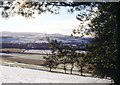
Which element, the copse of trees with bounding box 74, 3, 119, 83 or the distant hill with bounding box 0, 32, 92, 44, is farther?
the distant hill with bounding box 0, 32, 92, 44

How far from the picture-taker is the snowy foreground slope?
4355 mm

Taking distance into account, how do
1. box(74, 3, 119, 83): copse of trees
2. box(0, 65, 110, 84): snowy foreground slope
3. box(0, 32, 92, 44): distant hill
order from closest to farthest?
box(74, 3, 119, 83): copse of trees, box(0, 32, 92, 44): distant hill, box(0, 65, 110, 84): snowy foreground slope

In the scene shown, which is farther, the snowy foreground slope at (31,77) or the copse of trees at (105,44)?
the snowy foreground slope at (31,77)

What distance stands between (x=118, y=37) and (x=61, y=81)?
111 centimetres

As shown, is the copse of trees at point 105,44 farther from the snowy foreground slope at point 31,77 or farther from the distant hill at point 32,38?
the snowy foreground slope at point 31,77

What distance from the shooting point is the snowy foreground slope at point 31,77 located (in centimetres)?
436

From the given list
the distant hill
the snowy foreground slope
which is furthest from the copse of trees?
the snowy foreground slope

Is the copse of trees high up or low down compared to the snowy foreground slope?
up

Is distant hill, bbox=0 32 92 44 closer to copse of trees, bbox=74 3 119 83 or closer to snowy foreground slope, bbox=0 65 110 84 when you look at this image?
copse of trees, bbox=74 3 119 83

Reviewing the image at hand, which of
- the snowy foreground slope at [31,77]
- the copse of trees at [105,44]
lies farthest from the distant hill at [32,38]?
the snowy foreground slope at [31,77]

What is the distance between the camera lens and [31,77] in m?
4.47

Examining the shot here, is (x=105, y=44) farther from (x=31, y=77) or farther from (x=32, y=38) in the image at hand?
(x=31, y=77)

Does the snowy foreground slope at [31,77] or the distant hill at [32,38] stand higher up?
the distant hill at [32,38]

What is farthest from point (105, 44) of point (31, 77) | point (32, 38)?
point (31, 77)
